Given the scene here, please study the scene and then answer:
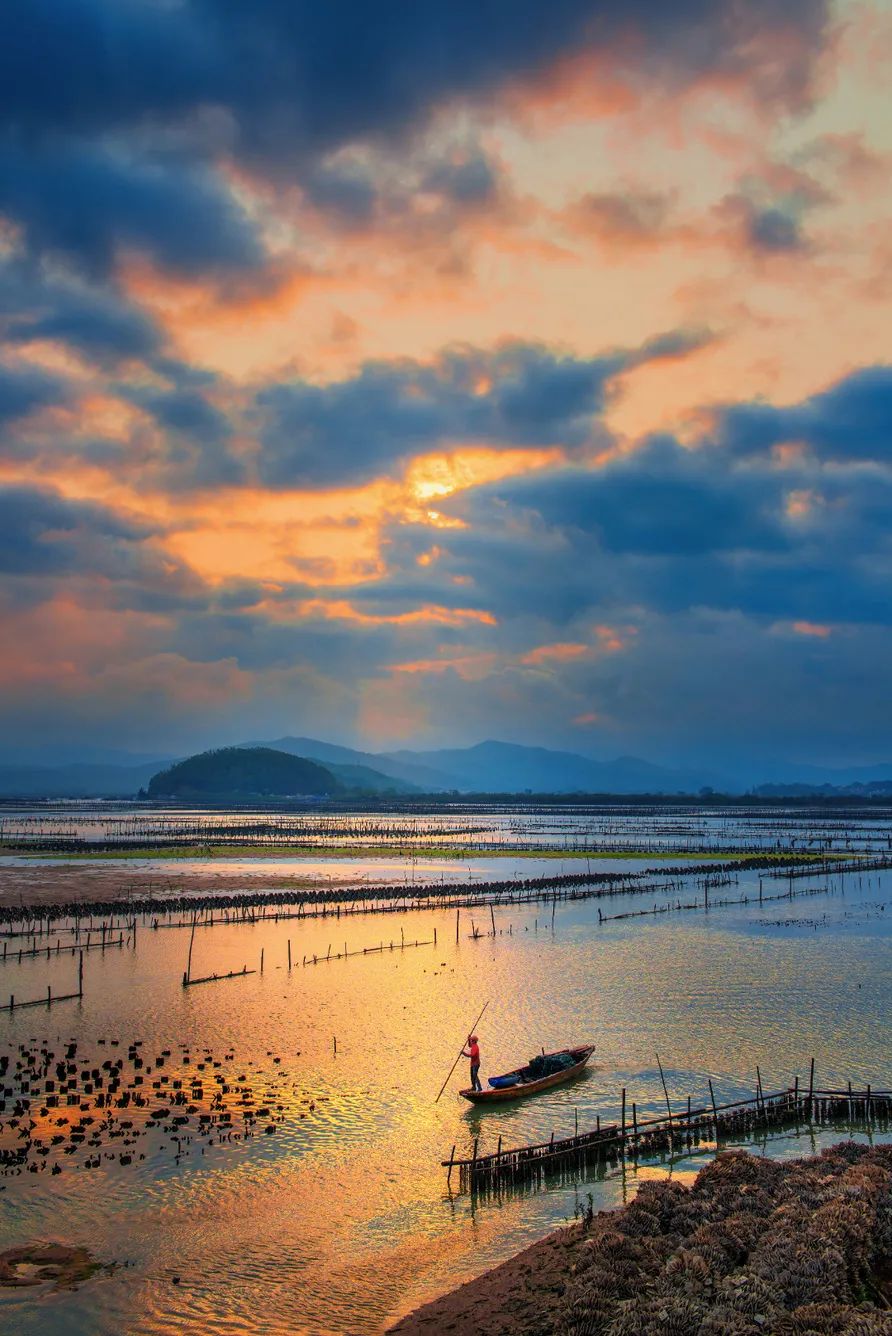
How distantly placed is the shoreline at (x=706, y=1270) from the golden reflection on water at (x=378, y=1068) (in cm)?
168

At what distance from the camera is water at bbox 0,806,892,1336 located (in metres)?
17.8

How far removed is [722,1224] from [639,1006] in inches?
851

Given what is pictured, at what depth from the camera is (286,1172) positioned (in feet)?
73.5

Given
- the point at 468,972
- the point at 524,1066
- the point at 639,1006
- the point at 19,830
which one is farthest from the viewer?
the point at 19,830

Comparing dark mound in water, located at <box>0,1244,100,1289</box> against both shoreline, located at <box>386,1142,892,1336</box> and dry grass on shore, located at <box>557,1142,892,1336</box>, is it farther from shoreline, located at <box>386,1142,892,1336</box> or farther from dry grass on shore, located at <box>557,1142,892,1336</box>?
dry grass on shore, located at <box>557,1142,892,1336</box>

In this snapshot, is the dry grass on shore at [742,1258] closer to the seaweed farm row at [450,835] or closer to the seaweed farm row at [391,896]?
the seaweed farm row at [391,896]

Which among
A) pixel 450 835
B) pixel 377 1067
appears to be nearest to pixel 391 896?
pixel 377 1067

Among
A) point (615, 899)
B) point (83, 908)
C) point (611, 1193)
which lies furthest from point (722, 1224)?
point (615, 899)

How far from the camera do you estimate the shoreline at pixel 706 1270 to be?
14414 millimetres

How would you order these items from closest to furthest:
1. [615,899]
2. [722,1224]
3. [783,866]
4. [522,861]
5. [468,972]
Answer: [722,1224] < [468,972] < [615,899] < [783,866] < [522,861]

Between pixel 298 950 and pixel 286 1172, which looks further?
pixel 298 950

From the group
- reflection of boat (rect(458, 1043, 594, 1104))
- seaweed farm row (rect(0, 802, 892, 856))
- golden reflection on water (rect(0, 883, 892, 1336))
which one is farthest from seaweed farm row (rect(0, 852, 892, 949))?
reflection of boat (rect(458, 1043, 594, 1104))

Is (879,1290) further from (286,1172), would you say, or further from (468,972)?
(468,972)

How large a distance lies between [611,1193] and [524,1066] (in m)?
8.53
